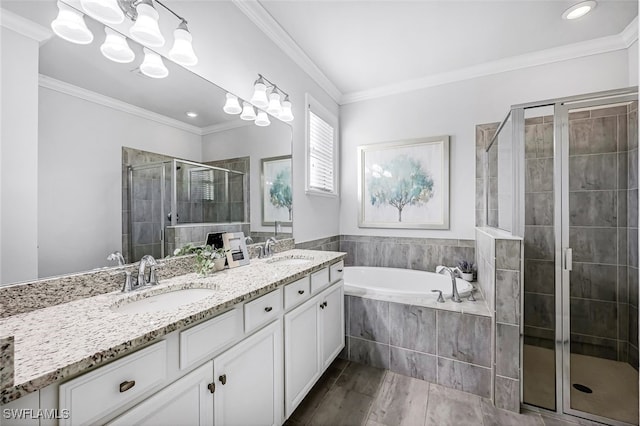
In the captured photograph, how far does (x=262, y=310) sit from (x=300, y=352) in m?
0.49

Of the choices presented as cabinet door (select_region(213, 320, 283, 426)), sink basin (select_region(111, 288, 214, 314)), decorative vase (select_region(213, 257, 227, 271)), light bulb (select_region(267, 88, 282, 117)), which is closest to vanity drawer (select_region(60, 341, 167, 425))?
cabinet door (select_region(213, 320, 283, 426))

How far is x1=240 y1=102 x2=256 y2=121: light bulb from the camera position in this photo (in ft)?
6.35

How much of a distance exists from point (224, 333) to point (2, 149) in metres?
0.96

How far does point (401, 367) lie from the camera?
2.08m

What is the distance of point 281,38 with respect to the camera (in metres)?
2.23

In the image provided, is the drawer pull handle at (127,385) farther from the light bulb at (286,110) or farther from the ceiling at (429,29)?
the ceiling at (429,29)

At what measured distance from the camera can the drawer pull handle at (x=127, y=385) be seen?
27.9 inches

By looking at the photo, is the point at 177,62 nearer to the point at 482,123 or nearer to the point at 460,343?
the point at 460,343

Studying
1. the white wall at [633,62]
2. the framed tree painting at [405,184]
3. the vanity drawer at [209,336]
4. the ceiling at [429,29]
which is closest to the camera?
the vanity drawer at [209,336]

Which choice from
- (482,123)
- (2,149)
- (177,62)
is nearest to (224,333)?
(2,149)

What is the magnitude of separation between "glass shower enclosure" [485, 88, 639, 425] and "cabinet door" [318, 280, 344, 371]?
1222 millimetres

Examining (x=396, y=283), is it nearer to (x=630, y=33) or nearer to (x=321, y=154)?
(x=321, y=154)

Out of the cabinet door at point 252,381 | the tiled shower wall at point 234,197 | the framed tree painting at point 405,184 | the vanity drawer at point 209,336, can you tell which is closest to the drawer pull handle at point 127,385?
the vanity drawer at point 209,336

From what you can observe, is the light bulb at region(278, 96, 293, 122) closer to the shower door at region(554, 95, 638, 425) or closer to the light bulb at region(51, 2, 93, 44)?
the light bulb at region(51, 2, 93, 44)
